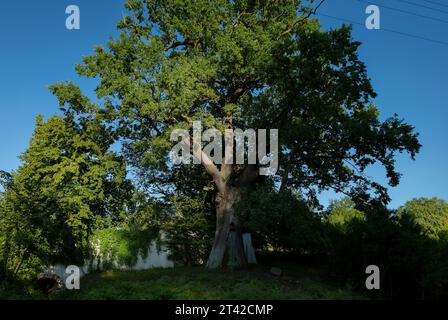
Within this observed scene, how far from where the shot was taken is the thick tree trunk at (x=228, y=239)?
20672 millimetres

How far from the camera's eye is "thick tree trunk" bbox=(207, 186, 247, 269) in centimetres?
2067

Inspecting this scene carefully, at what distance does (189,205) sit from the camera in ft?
88.2

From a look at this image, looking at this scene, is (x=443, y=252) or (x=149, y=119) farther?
(x=149, y=119)

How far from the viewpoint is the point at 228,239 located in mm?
21125

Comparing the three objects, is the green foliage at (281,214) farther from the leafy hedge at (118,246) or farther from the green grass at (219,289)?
the leafy hedge at (118,246)

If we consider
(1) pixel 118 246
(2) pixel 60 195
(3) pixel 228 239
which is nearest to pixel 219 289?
(3) pixel 228 239

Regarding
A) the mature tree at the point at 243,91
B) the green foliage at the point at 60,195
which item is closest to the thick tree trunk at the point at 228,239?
the mature tree at the point at 243,91

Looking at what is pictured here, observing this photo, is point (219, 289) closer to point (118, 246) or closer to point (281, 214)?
point (281, 214)

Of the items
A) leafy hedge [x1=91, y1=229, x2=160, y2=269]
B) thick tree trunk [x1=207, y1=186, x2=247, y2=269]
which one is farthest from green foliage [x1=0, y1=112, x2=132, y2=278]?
→ thick tree trunk [x1=207, y1=186, x2=247, y2=269]

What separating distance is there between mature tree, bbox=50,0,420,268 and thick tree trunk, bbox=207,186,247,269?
0.05 metres
